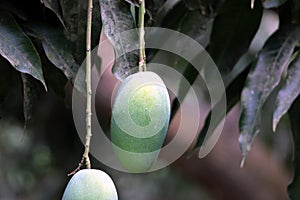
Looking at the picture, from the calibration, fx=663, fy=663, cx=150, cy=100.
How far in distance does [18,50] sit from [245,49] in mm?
368

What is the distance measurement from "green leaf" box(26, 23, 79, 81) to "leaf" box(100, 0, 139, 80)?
7 centimetres

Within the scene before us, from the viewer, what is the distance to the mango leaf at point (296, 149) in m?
0.82

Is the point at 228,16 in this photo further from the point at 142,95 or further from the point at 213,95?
the point at 142,95

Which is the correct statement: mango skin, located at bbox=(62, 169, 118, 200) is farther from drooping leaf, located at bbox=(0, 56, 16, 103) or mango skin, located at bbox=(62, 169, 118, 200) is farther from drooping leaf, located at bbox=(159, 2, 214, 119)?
drooping leaf, located at bbox=(159, 2, 214, 119)

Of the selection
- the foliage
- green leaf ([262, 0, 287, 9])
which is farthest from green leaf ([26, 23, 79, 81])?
green leaf ([262, 0, 287, 9])

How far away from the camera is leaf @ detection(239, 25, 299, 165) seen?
2.51ft

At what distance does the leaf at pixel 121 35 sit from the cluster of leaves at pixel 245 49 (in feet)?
0.25

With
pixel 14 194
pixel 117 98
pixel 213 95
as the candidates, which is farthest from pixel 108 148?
pixel 14 194

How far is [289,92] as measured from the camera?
747mm

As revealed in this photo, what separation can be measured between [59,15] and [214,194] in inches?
32.2

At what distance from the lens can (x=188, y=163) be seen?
1.36 meters

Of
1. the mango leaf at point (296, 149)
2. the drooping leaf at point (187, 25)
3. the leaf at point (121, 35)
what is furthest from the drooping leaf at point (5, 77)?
the mango leaf at point (296, 149)

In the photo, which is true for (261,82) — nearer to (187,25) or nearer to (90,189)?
(187,25)

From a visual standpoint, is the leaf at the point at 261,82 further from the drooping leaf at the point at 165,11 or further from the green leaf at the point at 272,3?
the drooping leaf at the point at 165,11
